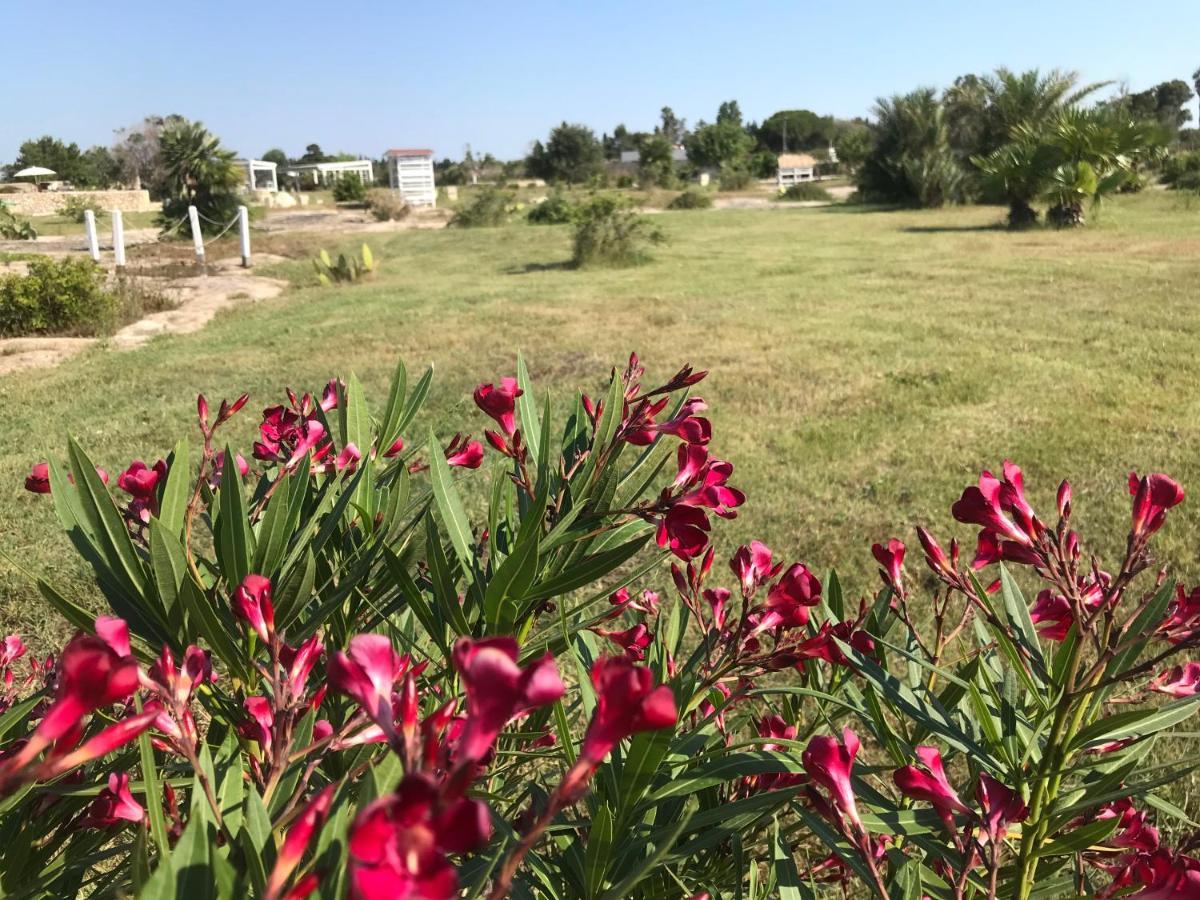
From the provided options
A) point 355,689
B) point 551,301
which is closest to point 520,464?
point 355,689

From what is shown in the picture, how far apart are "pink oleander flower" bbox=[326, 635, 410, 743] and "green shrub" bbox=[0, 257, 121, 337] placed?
869 cm

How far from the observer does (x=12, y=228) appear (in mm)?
15547

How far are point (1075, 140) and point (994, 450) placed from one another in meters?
11.3

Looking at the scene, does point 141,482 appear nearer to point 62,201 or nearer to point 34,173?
point 62,201

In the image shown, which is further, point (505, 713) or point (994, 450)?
point (994, 450)

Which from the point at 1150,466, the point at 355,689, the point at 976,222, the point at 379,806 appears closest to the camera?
the point at 379,806

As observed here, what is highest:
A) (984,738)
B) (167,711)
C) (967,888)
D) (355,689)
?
(355,689)

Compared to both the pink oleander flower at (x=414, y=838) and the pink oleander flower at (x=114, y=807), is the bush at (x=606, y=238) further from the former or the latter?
the pink oleander flower at (x=414, y=838)

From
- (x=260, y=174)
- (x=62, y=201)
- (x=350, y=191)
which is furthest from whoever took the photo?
(x=260, y=174)

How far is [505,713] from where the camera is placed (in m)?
0.33

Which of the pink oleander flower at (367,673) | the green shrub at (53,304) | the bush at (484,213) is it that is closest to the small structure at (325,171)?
the bush at (484,213)

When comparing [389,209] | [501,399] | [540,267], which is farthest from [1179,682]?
[389,209]

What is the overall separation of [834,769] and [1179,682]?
16.4 inches

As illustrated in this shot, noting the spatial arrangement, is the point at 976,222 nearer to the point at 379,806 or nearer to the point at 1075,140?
the point at 1075,140
